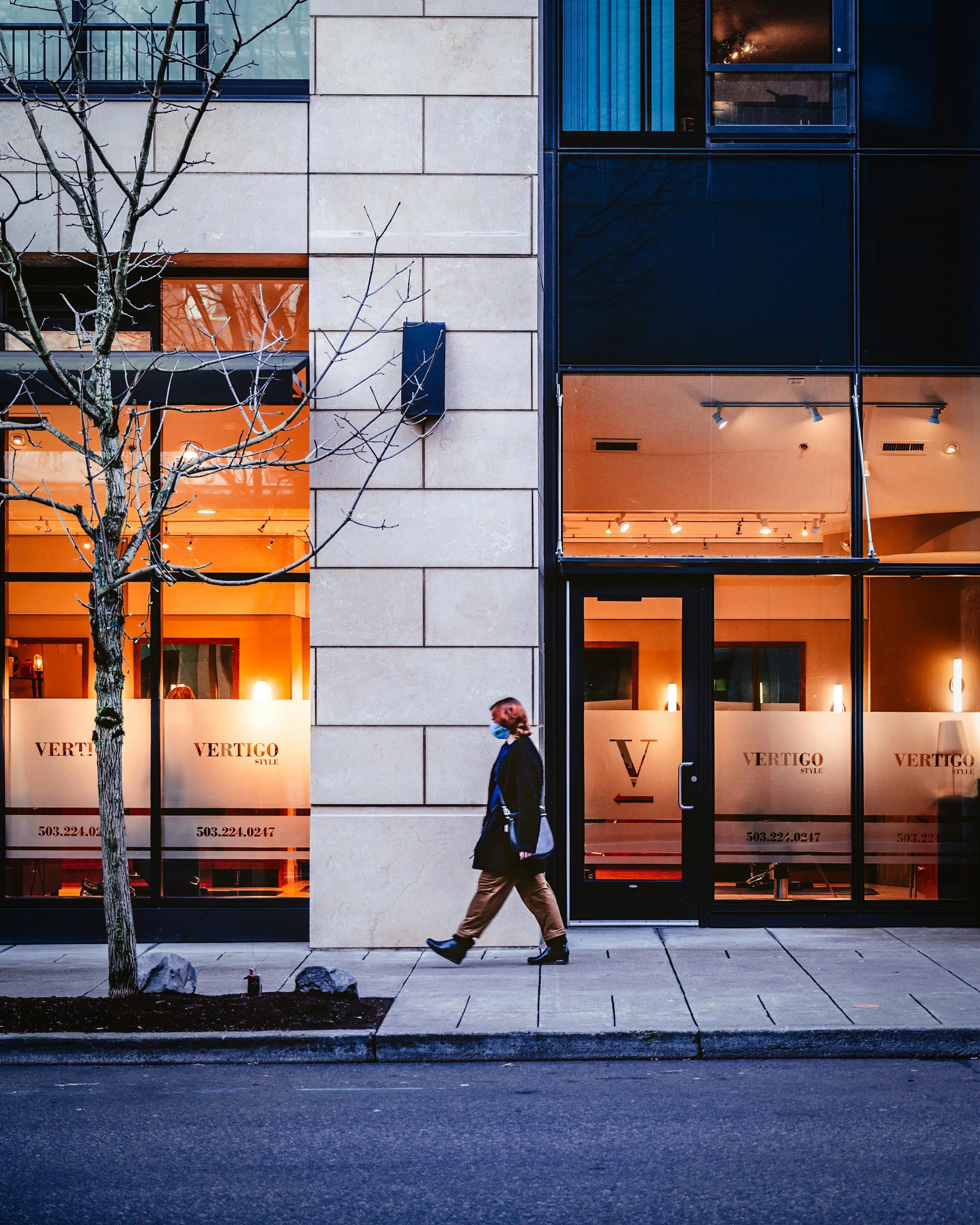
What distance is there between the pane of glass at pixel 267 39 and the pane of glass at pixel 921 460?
5.67 m

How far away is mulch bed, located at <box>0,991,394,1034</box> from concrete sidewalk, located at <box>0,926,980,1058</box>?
306 mm

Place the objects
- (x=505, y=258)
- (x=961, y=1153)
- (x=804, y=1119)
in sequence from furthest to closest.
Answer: (x=505, y=258), (x=804, y=1119), (x=961, y=1153)

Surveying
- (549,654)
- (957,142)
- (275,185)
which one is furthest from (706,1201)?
(957,142)

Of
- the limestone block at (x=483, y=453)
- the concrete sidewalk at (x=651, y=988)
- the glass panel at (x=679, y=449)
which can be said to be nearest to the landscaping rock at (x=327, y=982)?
the concrete sidewalk at (x=651, y=988)

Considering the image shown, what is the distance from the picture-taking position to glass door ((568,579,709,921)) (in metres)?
10.4

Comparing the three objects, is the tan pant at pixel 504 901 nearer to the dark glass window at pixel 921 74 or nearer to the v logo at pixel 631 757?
the v logo at pixel 631 757

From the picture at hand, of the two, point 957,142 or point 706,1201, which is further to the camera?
point 957,142

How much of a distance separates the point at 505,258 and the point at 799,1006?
246 inches

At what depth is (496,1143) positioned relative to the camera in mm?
5539

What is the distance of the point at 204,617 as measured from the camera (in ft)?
34.1

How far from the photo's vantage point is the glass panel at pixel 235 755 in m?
10.3

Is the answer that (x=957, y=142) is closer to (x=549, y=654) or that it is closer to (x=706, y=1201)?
(x=549, y=654)

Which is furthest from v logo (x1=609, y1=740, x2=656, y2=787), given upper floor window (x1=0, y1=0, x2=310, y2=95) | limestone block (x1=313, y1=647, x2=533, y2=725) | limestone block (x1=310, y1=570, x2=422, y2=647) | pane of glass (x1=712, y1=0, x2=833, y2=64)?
upper floor window (x1=0, y1=0, x2=310, y2=95)

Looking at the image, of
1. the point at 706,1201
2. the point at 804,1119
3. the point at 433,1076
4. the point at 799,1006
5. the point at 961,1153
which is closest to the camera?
the point at 706,1201
